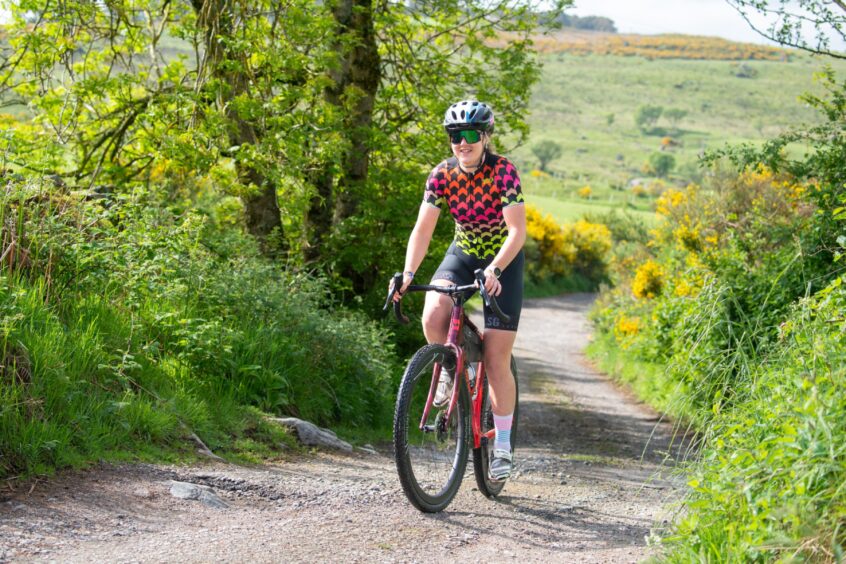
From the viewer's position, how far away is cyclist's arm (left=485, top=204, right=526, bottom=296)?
17.6ft

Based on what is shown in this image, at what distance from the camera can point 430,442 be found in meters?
5.70

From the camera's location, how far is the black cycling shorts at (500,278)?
589 cm

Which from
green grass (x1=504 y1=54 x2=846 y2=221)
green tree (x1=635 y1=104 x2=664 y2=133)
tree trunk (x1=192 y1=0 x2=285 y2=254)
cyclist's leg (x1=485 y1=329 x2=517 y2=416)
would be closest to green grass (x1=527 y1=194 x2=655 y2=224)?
green grass (x1=504 y1=54 x2=846 y2=221)

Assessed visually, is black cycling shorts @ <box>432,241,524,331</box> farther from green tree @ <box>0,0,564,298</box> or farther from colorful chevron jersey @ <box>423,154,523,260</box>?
green tree @ <box>0,0,564,298</box>

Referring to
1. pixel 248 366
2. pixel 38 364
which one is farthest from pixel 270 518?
pixel 248 366

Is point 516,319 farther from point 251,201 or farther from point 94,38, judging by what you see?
point 94,38

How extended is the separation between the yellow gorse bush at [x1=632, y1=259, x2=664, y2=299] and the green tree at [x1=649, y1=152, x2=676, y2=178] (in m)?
92.9

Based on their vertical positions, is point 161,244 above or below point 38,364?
above

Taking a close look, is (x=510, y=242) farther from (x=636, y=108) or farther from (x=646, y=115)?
(x=636, y=108)

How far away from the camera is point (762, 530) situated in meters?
3.74

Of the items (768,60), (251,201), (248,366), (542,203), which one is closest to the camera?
(248,366)

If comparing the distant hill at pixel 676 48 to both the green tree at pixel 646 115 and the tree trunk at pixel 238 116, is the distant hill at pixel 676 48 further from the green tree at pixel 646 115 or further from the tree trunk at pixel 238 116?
the tree trunk at pixel 238 116

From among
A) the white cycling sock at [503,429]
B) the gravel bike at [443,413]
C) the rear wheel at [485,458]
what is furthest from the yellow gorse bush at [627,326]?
the gravel bike at [443,413]

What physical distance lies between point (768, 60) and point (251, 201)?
179706mm
